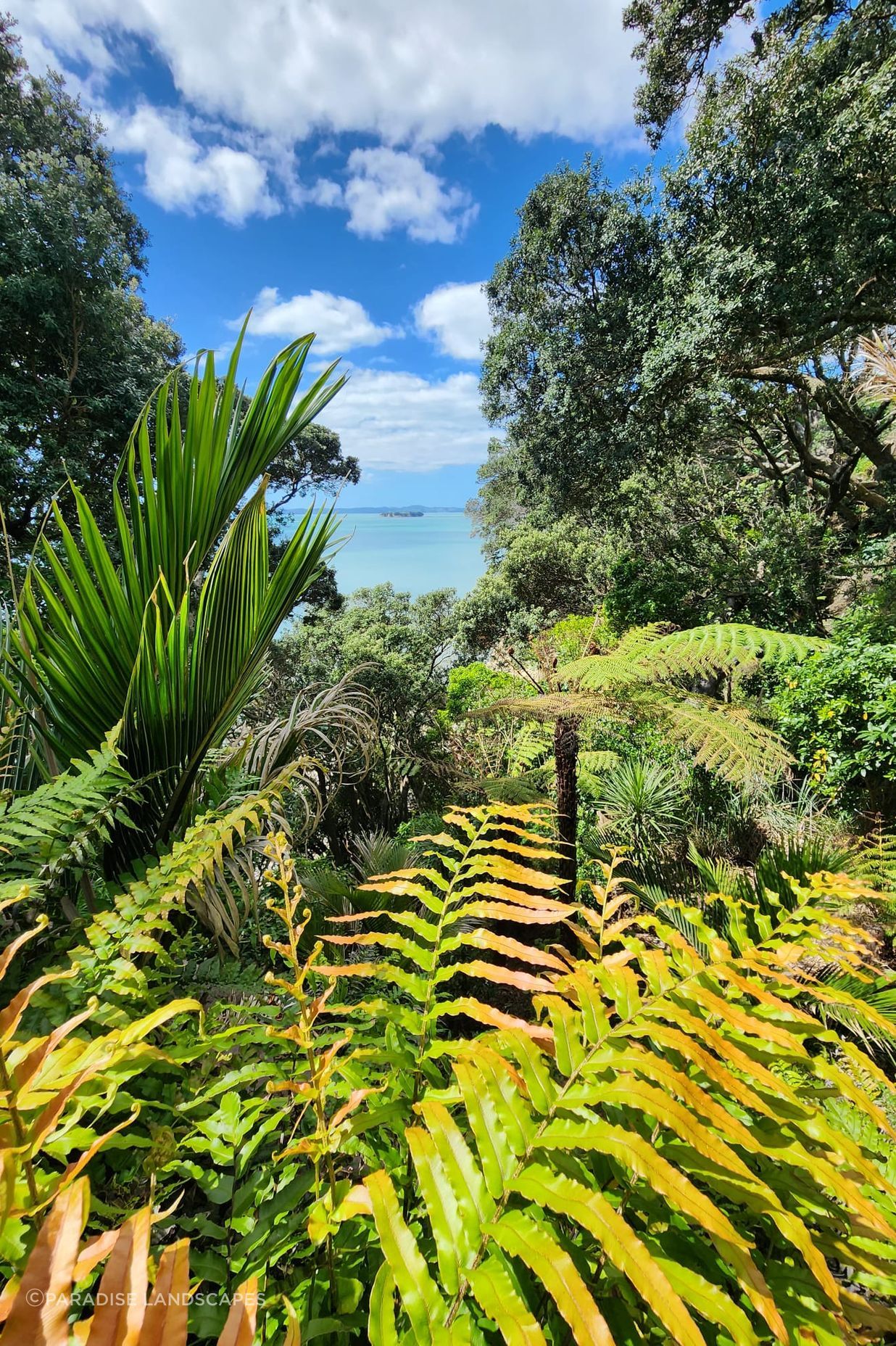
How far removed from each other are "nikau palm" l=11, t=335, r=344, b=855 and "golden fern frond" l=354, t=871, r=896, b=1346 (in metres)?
0.94

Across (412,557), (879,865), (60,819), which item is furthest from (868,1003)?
(412,557)

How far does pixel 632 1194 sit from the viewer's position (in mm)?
711

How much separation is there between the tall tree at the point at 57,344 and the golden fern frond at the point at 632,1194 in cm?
765

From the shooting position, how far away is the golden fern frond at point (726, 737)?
2523 mm

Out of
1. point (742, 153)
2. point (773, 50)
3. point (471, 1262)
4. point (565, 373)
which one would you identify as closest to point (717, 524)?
point (565, 373)

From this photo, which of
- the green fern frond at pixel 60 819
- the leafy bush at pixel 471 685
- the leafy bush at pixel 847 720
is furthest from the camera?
the leafy bush at pixel 471 685

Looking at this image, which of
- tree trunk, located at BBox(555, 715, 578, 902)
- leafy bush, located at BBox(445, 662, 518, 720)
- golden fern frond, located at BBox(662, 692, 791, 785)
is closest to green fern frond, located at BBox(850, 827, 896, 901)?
golden fern frond, located at BBox(662, 692, 791, 785)

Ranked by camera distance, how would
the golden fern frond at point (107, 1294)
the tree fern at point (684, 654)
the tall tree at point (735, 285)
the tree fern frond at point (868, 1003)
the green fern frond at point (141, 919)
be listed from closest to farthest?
the golden fern frond at point (107, 1294) < the green fern frond at point (141, 919) < the tree fern frond at point (868, 1003) < the tree fern at point (684, 654) < the tall tree at point (735, 285)

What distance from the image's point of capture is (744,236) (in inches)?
242

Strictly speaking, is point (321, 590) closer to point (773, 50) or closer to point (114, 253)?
point (114, 253)

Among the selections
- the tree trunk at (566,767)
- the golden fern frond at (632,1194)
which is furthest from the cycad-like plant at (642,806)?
the golden fern frond at (632,1194)

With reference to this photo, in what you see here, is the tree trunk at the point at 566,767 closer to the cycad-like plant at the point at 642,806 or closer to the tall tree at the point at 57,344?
the cycad-like plant at the point at 642,806

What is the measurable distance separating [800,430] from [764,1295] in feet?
49.3

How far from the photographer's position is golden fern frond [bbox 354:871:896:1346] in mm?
511
